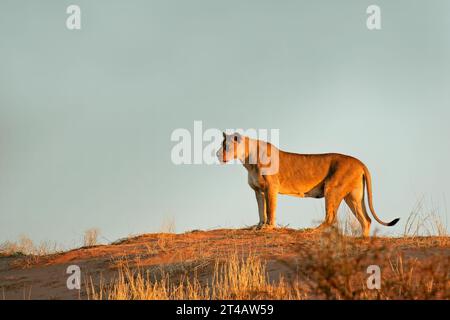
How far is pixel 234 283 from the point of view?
26.0 feet

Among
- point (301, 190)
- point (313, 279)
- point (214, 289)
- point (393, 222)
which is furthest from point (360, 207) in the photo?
point (313, 279)

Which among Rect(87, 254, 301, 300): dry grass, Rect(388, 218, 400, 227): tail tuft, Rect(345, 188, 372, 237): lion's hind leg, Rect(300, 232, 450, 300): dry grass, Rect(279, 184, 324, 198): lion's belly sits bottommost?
Rect(87, 254, 301, 300): dry grass

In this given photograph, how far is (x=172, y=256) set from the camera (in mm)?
10656

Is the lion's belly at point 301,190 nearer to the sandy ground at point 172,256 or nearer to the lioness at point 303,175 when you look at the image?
the lioness at point 303,175

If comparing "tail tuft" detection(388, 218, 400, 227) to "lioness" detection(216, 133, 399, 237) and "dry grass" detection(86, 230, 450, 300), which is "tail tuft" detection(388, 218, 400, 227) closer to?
"lioness" detection(216, 133, 399, 237)

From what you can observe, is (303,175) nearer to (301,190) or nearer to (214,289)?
(301,190)

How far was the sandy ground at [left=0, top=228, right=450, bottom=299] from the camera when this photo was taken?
948cm

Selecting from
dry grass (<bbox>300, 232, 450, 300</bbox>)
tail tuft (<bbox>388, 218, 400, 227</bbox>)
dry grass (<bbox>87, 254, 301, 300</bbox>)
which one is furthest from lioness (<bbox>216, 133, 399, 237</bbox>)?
dry grass (<bbox>300, 232, 450, 300</bbox>)

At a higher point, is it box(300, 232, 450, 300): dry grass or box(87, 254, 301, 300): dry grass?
box(300, 232, 450, 300): dry grass

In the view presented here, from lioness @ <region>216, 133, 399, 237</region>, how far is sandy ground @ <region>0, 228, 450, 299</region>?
149 centimetres

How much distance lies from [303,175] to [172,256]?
5323 millimetres
